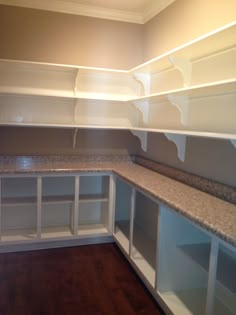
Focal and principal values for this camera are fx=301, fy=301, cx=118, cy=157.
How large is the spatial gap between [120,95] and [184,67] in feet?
3.87

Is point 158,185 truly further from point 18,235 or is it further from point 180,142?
point 18,235

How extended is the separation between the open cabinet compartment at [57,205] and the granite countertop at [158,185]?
21 cm

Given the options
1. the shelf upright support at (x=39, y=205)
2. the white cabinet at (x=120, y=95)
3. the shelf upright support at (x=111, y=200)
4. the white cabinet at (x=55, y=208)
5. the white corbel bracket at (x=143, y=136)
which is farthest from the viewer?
the white corbel bracket at (x=143, y=136)

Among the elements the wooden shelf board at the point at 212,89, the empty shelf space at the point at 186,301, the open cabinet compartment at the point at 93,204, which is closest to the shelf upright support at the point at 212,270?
the empty shelf space at the point at 186,301

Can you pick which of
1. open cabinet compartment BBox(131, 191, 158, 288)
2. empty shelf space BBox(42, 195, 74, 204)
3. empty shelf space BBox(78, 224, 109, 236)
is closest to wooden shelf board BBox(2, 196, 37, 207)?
empty shelf space BBox(42, 195, 74, 204)

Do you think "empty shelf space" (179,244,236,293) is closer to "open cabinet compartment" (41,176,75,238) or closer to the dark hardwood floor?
the dark hardwood floor

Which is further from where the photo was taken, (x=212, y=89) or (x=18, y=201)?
(x=18, y=201)

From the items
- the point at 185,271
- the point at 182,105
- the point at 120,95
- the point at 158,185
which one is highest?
the point at 120,95

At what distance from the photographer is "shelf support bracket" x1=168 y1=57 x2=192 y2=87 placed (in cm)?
230

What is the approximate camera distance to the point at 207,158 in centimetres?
223

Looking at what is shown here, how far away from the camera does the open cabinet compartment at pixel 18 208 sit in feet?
9.98

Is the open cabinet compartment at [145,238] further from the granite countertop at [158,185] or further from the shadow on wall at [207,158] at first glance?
the shadow on wall at [207,158]

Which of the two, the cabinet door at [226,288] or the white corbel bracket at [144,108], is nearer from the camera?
the cabinet door at [226,288]

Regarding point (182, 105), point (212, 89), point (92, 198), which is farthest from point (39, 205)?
point (212, 89)
